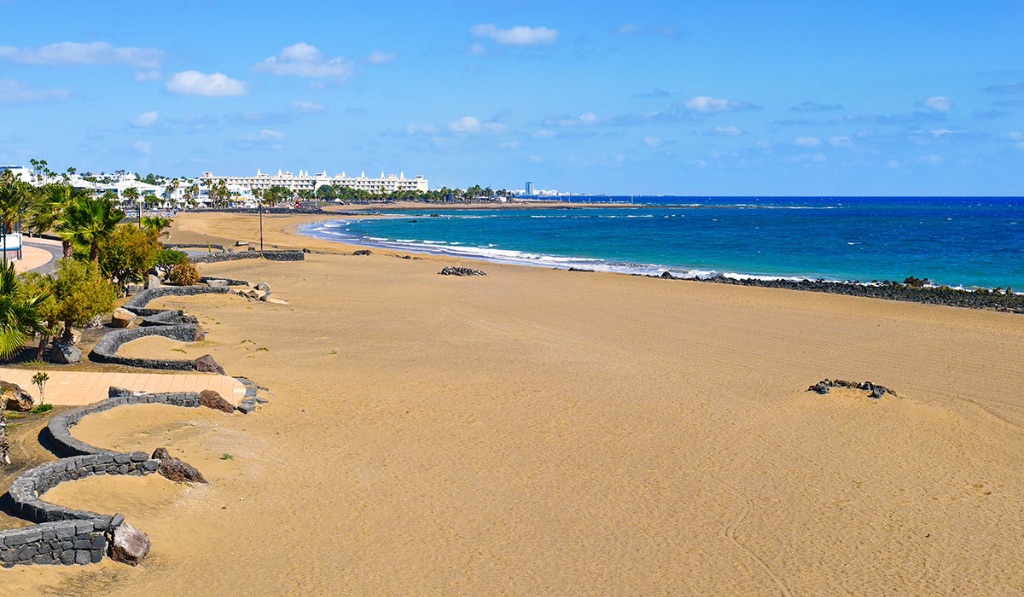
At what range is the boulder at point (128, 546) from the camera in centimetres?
920

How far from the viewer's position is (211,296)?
1171 inches

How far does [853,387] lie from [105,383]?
48.8 feet

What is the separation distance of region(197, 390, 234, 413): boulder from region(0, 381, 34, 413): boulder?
2.66 metres

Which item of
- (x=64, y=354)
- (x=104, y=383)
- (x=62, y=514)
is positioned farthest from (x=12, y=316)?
(x=62, y=514)

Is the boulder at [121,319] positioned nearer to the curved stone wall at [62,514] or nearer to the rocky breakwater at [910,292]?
the curved stone wall at [62,514]

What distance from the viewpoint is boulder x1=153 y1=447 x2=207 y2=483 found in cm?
1139

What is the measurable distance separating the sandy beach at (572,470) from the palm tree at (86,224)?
4.51 meters

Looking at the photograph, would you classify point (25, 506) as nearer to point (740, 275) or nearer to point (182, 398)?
point (182, 398)

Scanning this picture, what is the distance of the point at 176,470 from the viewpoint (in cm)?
1143

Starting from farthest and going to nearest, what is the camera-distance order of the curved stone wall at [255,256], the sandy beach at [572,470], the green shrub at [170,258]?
the curved stone wall at [255,256]
the green shrub at [170,258]
the sandy beach at [572,470]

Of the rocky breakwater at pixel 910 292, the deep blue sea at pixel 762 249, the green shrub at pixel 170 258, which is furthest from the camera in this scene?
the deep blue sea at pixel 762 249

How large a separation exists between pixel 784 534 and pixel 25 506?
8936 mm

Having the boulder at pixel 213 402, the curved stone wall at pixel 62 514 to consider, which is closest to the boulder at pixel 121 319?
the boulder at pixel 213 402

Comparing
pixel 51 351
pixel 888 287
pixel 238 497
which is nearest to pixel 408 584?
pixel 238 497
